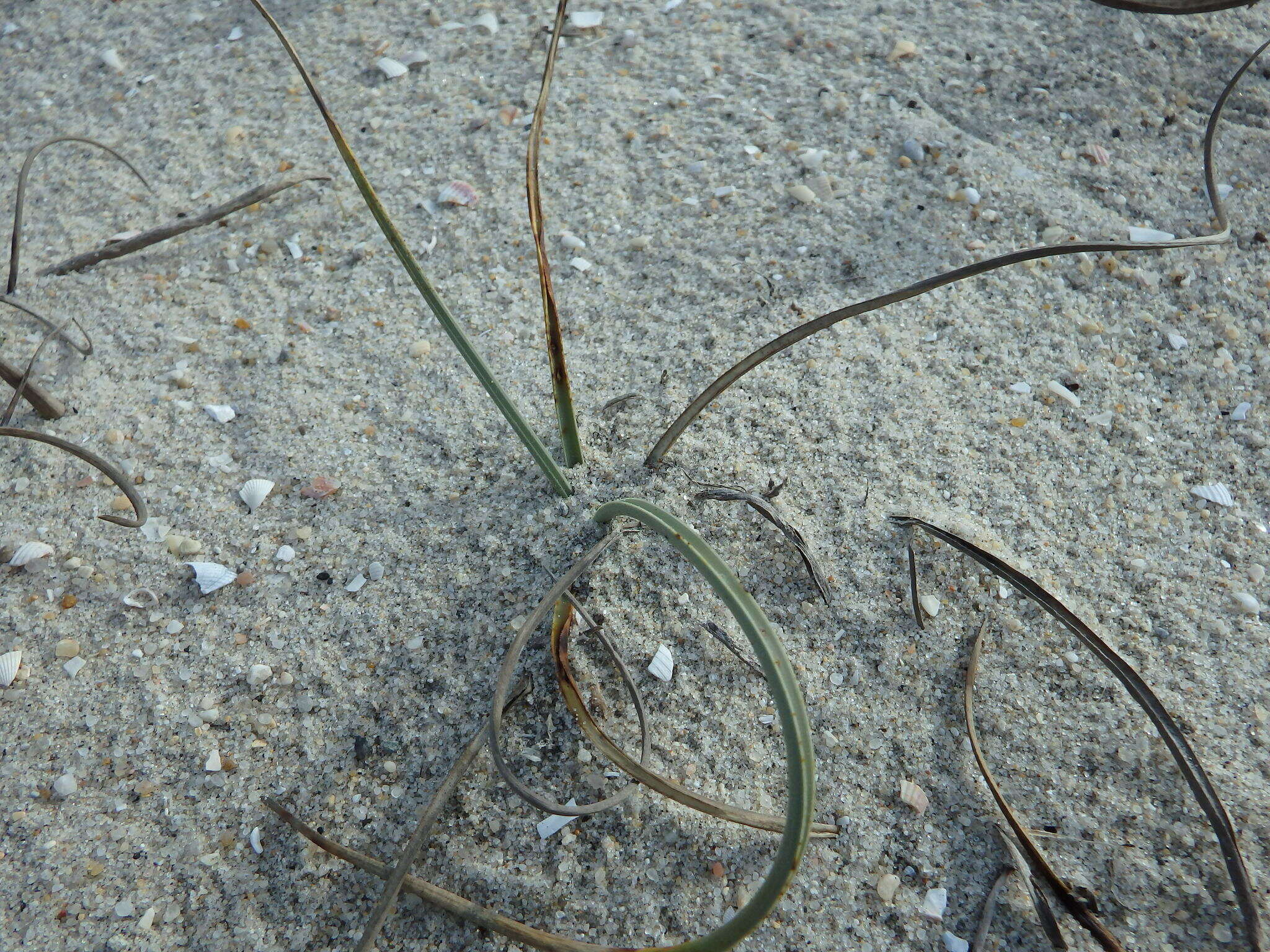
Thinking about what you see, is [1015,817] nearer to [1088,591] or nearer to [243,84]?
[1088,591]

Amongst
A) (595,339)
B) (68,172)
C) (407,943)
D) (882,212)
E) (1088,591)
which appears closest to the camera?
(407,943)

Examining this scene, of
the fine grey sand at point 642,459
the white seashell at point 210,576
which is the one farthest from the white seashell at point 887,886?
the white seashell at point 210,576

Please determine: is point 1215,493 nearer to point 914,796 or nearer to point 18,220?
point 914,796

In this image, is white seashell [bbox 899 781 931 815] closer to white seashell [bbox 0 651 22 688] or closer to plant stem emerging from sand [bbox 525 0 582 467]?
plant stem emerging from sand [bbox 525 0 582 467]

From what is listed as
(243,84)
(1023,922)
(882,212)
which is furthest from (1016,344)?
(243,84)

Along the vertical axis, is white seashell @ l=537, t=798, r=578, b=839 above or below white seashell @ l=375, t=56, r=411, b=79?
below

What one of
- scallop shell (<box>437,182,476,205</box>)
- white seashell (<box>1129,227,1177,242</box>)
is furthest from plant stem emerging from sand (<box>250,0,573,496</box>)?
white seashell (<box>1129,227,1177,242</box>)
